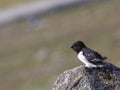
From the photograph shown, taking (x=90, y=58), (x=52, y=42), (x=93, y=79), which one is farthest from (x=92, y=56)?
(x=52, y=42)

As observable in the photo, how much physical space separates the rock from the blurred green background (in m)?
24.7

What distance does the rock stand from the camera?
2027 centimetres

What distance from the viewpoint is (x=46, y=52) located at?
222 feet

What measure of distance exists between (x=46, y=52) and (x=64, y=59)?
18.7 ft

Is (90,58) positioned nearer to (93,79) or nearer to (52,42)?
(93,79)

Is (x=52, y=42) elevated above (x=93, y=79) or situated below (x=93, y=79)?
above

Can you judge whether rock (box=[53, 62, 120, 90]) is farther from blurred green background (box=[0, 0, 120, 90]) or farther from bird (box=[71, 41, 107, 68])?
blurred green background (box=[0, 0, 120, 90])

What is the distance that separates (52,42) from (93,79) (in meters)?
53.3

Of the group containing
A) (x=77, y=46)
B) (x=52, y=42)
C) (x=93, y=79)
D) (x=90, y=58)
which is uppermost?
(x=52, y=42)

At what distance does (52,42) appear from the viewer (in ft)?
242

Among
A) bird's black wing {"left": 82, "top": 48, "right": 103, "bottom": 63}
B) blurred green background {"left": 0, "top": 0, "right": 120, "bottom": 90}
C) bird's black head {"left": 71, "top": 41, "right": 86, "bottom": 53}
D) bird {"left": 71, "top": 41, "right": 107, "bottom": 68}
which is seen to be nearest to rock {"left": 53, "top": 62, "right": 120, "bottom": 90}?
bird {"left": 71, "top": 41, "right": 107, "bottom": 68}

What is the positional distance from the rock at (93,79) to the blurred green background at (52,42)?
80.9ft

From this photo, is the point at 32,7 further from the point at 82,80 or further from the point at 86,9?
the point at 82,80

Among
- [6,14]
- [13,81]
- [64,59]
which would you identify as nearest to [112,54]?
[64,59]
